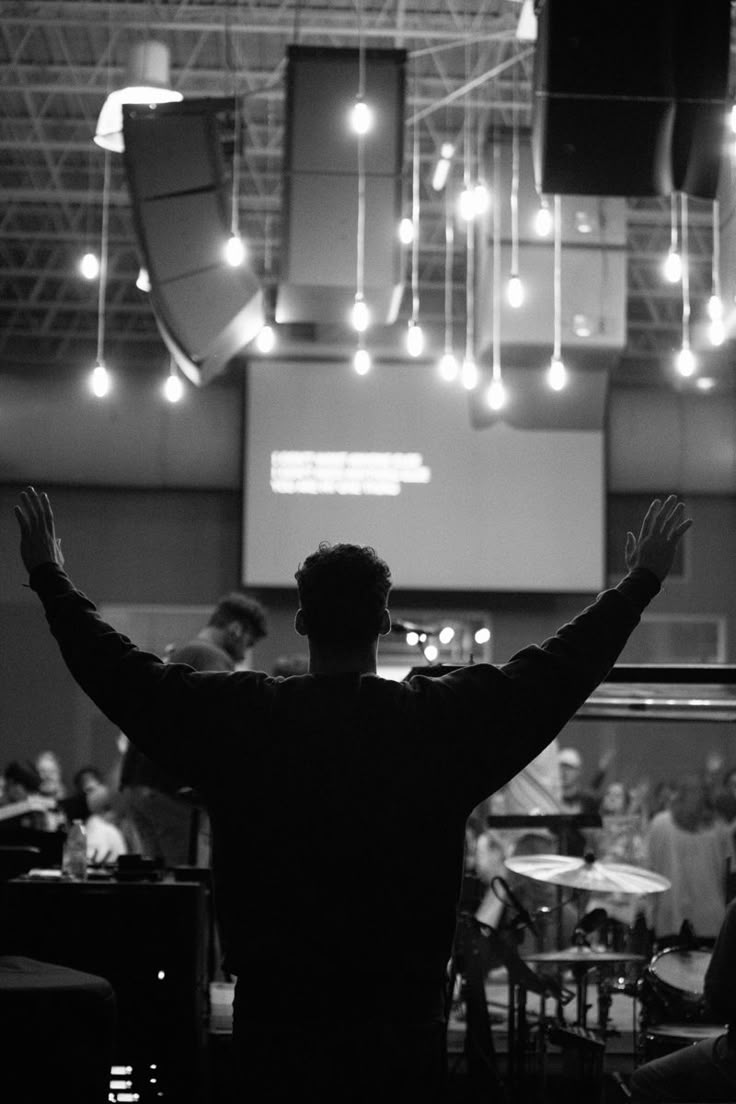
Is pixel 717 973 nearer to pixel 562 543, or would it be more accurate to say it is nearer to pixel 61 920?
pixel 61 920

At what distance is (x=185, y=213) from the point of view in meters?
7.27

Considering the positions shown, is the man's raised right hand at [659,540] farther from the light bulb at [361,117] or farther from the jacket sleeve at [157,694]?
the light bulb at [361,117]

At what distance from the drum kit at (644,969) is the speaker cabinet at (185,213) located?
3.58 m

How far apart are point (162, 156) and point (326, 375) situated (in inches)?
277

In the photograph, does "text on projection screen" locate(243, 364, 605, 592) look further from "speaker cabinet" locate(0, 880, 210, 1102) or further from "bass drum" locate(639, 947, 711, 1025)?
"speaker cabinet" locate(0, 880, 210, 1102)

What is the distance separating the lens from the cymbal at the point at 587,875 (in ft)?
16.1

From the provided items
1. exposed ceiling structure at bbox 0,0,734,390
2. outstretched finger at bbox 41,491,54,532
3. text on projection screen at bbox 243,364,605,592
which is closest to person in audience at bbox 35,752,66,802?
text on projection screen at bbox 243,364,605,592

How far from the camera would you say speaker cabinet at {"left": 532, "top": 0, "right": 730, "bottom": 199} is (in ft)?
13.2

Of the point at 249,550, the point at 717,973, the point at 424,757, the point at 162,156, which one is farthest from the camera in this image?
the point at 249,550

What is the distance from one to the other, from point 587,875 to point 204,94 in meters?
8.81

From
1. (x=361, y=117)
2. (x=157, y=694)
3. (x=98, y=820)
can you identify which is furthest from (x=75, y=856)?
(x=98, y=820)

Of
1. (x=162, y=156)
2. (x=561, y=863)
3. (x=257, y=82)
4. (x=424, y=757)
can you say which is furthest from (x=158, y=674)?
(x=257, y=82)

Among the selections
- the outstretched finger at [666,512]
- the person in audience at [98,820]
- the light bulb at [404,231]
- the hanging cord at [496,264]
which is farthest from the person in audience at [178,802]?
the hanging cord at [496,264]

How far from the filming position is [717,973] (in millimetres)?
3586
